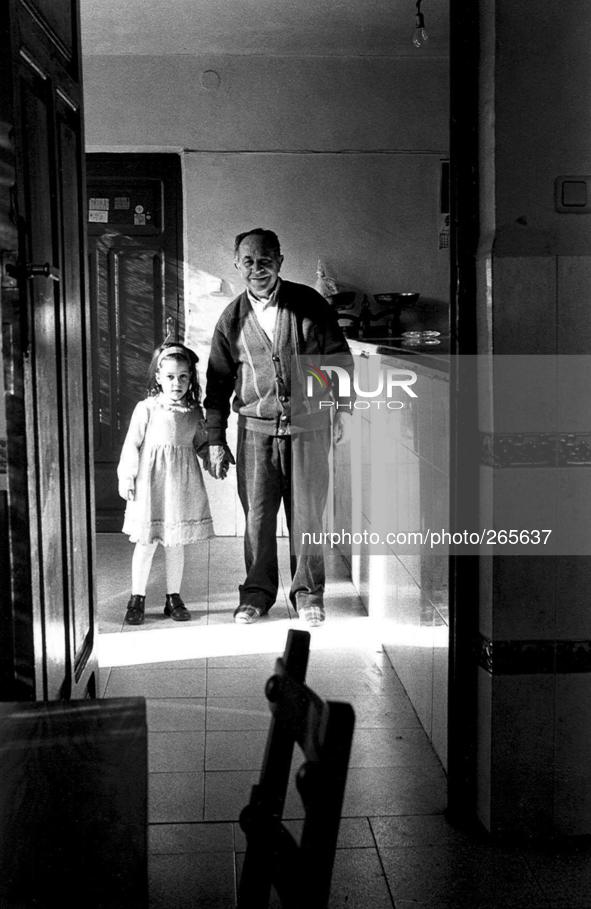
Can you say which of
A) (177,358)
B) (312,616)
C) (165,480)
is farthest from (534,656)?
(177,358)

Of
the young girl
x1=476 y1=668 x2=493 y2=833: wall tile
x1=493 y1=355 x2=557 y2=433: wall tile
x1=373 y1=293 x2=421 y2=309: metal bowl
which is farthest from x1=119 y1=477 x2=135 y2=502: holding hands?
x1=493 y1=355 x2=557 y2=433: wall tile

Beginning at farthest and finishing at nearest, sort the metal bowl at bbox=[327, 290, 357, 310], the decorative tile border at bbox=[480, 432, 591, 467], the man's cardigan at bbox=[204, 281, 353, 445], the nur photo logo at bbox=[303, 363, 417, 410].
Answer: the metal bowl at bbox=[327, 290, 357, 310], the man's cardigan at bbox=[204, 281, 353, 445], the nur photo logo at bbox=[303, 363, 417, 410], the decorative tile border at bbox=[480, 432, 591, 467]

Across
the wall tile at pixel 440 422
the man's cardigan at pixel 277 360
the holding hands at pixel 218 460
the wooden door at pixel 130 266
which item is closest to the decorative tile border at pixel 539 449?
the wall tile at pixel 440 422

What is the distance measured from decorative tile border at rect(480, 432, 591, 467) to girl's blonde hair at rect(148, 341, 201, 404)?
7.47 feet

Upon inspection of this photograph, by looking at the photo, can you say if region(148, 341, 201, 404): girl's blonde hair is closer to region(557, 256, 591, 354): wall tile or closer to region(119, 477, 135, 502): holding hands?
region(119, 477, 135, 502): holding hands

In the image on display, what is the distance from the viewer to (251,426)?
15.1ft

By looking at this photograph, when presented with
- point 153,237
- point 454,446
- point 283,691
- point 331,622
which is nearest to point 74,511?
point 454,446

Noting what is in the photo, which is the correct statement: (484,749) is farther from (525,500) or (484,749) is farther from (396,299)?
(396,299)

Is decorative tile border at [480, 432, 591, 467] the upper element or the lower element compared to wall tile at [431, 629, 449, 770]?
upper

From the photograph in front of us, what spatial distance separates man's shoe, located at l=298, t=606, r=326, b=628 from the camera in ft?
15.0

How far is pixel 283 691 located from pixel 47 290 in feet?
4.87

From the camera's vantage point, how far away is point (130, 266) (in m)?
6.17

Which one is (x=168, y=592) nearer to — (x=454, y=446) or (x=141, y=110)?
(x=454, y=446)

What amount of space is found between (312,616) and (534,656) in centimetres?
205
